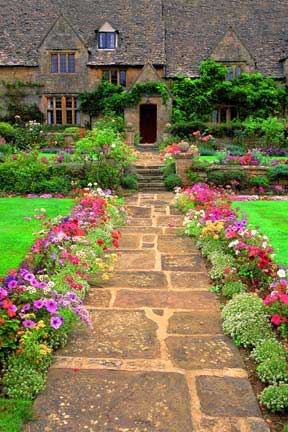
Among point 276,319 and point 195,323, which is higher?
point 276,319

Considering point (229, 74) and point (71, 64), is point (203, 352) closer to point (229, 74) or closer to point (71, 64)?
point (229, 74)

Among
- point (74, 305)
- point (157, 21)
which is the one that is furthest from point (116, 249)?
point (157, 21)

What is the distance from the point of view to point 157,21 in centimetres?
3180

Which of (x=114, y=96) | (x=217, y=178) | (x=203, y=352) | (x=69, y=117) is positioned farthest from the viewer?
(x=69, y=117)

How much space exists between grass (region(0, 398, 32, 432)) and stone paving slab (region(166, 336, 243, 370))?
1.48 m

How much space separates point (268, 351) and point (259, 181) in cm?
1138

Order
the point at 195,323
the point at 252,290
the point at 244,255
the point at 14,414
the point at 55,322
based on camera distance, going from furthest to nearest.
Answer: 1. the point at 244,255
2. the point at 252,290
3. the point at 195,323
4. the point at 55,322
5. the point at 14,414

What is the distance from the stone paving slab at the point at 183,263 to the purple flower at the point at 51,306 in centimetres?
313

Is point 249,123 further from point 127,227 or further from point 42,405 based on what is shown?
point 42,405

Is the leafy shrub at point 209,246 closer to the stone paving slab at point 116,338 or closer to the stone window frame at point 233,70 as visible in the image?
the stone paving slab at point 116,338

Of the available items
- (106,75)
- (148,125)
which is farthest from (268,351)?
(106,75)

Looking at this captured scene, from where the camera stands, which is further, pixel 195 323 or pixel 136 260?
pixel 136 260

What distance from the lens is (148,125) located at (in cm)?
3091

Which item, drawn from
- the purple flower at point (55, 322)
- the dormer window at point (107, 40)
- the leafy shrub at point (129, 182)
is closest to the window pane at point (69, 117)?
the dormer window at point (107, 40)
